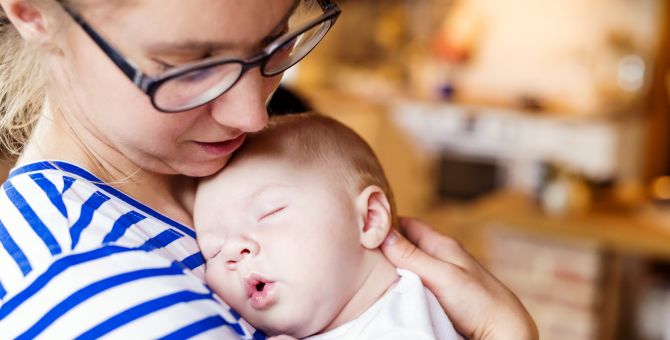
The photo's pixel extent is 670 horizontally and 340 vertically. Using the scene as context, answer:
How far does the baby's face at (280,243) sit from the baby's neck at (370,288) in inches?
0.5

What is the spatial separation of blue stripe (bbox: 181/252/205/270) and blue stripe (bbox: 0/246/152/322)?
15 centimetres

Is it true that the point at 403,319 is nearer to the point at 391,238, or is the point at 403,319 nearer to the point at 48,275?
the point at 391,238

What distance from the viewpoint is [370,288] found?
3.28ft

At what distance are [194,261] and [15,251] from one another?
22 centimetres

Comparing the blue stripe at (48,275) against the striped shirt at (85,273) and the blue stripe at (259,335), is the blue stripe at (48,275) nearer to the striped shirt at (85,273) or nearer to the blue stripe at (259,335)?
the striped shirt at (85,273)

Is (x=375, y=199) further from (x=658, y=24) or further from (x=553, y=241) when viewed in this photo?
(x=658, y=24)

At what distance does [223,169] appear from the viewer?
103 centimetres

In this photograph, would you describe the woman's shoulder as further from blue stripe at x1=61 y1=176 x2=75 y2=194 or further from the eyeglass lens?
the eyeglass lens

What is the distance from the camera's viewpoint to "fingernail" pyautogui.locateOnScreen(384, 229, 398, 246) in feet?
3.38

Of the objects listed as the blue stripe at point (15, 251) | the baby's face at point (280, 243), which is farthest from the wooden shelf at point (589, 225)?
the blue stripe at point (15, 251)

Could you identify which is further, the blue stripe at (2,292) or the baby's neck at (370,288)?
the baby's neck at (370,288)

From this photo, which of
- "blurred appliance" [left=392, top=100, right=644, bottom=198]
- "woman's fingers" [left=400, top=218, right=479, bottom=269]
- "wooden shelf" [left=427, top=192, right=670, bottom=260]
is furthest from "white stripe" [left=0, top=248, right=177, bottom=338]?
"blurred appliance" [left=392, top=100, right=644, bottom=198]

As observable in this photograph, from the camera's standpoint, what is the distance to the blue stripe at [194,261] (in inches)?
36.1

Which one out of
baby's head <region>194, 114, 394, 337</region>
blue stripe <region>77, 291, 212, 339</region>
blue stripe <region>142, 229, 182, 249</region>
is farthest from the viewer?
baby's head <region>194, 114, 394, 337</region>
